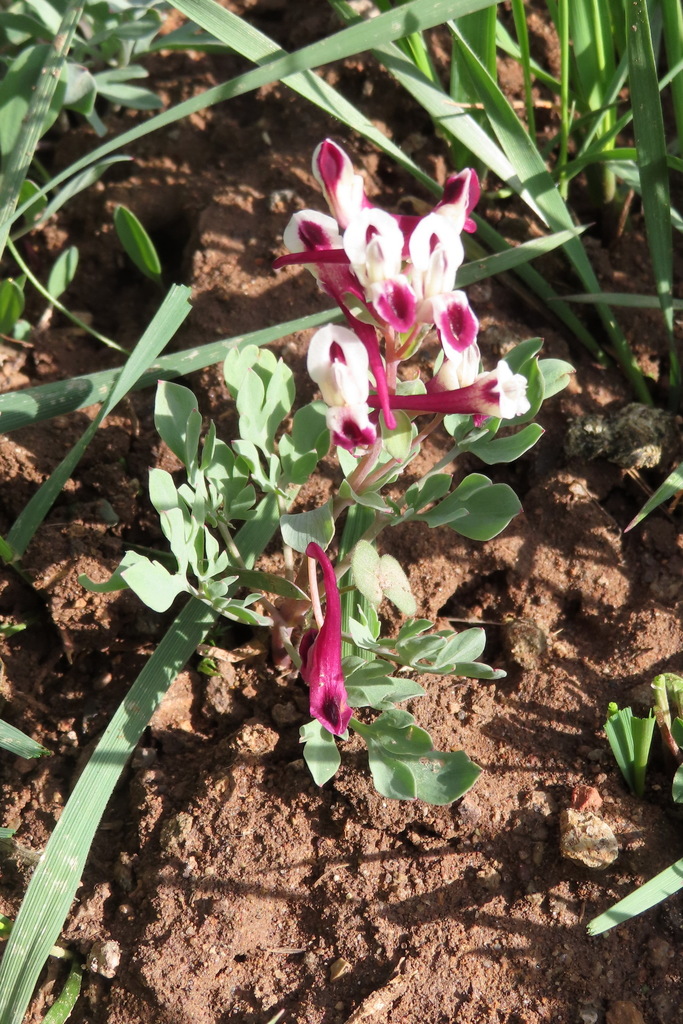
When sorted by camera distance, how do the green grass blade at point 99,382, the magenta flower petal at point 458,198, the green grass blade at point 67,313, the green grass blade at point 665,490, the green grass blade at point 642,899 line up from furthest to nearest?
the green grass blade at point 67,313 → the green grass blade at point 99,382 → the green grass blade at point 665,490 → the green grass blade at point 642,899 → the magenta flower petal at point 458,198

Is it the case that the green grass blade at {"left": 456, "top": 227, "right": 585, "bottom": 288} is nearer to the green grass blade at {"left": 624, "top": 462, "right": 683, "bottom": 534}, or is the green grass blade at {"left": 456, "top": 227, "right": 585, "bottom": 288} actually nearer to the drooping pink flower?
the green grass blade at {"left": 624, "top": 462, "right": 683, "bottom": 534}

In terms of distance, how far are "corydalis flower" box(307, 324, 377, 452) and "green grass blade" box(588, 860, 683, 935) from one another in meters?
0.93

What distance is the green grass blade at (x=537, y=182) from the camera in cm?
202

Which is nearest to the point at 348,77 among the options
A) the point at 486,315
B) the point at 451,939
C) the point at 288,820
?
the point at 486,315

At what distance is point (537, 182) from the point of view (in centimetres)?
214

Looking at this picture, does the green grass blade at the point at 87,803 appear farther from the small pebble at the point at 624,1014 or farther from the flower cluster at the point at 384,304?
the small pebble at the point at 624,1014

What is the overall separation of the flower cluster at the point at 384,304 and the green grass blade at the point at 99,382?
550 millimetres

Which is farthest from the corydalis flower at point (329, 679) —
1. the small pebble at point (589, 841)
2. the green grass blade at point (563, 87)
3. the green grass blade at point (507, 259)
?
the green grass blade at point (563, 87)

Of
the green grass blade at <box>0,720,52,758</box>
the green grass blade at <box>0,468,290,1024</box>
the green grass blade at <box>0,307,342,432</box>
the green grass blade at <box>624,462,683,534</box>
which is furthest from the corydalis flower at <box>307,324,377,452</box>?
the green grass blade at <box>0,720,52,758</box>

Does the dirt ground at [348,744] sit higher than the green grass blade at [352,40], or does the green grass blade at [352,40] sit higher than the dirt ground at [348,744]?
the green grass blade at [352,40]

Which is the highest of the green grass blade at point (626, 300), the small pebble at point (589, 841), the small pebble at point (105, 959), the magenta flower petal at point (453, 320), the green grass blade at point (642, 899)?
the magenta flower petal at point (453, 320)

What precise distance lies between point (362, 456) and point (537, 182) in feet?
3.38

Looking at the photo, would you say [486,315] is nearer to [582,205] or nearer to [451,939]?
[582,205]

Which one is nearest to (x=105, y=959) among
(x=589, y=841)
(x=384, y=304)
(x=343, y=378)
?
(x=589, y=841)
